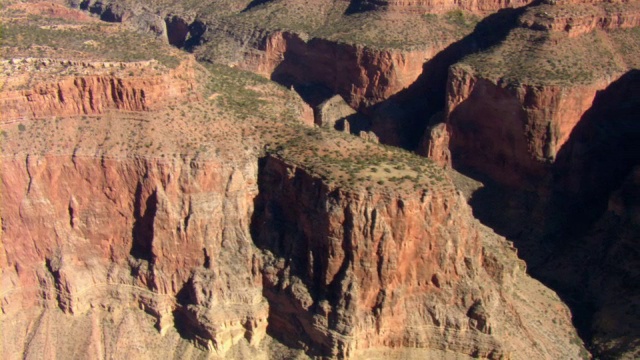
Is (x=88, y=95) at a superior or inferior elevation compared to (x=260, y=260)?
superior

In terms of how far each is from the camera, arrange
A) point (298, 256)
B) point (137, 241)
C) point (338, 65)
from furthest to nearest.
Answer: point (338, 65)
point (137, 241)
point (298, 256)

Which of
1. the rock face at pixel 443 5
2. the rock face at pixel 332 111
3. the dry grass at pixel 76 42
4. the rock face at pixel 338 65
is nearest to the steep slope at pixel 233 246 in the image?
the dry grass at pixel 76 42

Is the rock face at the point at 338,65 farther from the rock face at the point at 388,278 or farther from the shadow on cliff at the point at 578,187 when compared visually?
the rock face at the point at 388,278

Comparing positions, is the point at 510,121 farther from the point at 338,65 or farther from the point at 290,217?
the point at 290,217

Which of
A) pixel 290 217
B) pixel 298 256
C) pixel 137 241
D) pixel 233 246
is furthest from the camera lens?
pixel 137 241

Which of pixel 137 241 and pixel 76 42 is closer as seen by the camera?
pixel 137 241

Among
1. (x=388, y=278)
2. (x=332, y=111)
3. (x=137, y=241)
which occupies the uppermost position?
(x=332, y=111)

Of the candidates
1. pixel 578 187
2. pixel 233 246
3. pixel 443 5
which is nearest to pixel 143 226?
pixel 233 246
